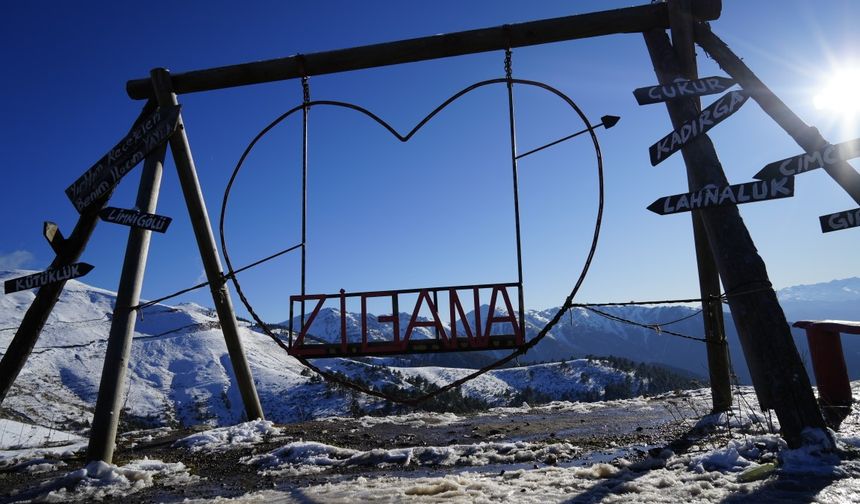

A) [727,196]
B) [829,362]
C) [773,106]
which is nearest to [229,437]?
[727,196]

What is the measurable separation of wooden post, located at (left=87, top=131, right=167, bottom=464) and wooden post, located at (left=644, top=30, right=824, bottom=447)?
7426mm

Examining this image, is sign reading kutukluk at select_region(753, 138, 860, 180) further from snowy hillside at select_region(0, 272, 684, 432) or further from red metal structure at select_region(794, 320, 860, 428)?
snowy hillside at select_region(0, 272, 684, 432)

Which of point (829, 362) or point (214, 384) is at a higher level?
point (829, 362)

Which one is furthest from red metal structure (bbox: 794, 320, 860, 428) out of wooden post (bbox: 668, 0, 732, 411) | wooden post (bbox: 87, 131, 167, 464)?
wooden post (bbox: 87, 131, 167, 464)

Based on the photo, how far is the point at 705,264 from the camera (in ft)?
29.3

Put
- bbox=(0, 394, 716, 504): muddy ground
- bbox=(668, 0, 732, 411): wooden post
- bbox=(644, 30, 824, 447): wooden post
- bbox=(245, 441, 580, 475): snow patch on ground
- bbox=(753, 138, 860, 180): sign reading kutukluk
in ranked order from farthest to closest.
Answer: bbox=(668, 0, 732, 411): wooden post, bbox=(245, 441, 580, 475): snow patch on ground, bbox=(0, 394, 716, 504): muddy ground, bbox=(753, 138, 860, 180): sign reading kutukluk, bbox=(644, 30, 824, 447): wooden post

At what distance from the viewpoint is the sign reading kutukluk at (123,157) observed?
8328 mm

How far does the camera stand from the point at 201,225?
9.55 m

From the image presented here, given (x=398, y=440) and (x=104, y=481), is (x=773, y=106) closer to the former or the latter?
(x=398, y=440)

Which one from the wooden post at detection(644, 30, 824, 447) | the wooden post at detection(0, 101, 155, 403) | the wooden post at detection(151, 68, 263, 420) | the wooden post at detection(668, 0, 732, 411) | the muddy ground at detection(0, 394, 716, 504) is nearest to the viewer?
the wooden post at detection(644, 30, 824, 447)

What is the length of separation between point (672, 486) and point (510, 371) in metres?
134

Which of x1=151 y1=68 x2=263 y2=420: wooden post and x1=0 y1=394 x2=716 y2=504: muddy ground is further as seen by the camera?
x1=151 y1=68 x2=263 y2=420: wooden post

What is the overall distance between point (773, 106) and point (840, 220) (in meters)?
1.67

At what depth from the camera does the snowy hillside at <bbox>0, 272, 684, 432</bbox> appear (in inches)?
4163
